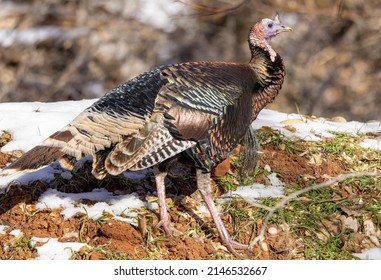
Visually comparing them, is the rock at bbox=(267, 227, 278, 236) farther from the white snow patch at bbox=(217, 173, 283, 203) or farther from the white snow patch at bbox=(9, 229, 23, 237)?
the white snow patch at bbox=(9, 229, 23, 237)

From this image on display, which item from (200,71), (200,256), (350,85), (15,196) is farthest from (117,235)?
(350,85)

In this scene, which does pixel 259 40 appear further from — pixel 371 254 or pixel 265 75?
pixel 371 254

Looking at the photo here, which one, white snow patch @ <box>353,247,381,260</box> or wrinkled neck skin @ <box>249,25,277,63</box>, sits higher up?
wrinkled neck skin @ <box>249,25,277,63</box>

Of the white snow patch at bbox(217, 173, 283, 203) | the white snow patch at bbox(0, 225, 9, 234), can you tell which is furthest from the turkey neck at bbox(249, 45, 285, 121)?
the white snow patch at bbox(0, 225, 9, 234)

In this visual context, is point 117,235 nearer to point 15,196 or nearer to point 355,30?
point 15,196

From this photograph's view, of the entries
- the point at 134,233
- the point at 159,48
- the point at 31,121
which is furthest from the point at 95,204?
the point at 159,48
